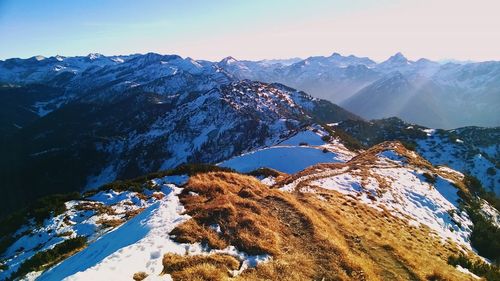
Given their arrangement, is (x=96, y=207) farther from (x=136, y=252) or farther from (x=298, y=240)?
(x=298, y=240)

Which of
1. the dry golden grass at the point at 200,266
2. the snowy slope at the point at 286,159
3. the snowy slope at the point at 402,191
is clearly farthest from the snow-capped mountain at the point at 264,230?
the snowy slope at the point at 286,159

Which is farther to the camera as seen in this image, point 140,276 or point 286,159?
point 286,159

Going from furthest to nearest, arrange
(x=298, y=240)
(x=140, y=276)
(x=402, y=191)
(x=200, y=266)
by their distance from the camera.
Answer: (x=402, y=191) < (x=298, y=240) < (x=200, y=266) < (x=140, y=276)

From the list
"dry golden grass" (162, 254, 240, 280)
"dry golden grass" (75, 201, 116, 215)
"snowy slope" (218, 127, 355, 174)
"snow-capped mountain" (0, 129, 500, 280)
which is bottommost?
"snowy slope" (218, 127, 355, 174)

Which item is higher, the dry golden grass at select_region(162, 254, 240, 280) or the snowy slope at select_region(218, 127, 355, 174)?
the dry golden grass at select_region(162, 254, 240, 280)

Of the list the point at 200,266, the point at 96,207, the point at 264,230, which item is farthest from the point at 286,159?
the point at 200,266

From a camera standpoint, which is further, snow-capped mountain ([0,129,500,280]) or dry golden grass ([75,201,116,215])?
dry golden grass ([75,201,116,215])

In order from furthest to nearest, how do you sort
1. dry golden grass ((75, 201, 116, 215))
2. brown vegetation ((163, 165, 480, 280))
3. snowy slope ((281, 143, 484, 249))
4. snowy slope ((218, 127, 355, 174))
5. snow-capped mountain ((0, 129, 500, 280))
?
1. snowy slope ((218, 127, 355, 174))
2. dry golden grass ((75, 201, 116, 215))
3. snowy slope ((281, 143, 484, 249))
4. snow-capped mountain ((0, 129, 500, 280))
5. brown vegetation ((163, 165, 480, 280))

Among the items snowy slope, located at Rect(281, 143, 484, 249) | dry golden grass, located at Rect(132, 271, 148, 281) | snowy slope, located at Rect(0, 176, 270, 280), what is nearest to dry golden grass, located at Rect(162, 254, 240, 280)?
snowy slope, located at Rect(0, 176, 270, 280)

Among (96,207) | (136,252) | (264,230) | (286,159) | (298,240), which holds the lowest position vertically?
(286,159)

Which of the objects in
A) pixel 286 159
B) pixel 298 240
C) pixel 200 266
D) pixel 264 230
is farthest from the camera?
pixel 286 159

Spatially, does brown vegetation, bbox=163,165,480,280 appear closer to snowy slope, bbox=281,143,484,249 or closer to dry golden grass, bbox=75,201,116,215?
snowy slope, bbox=281,143,484,249
